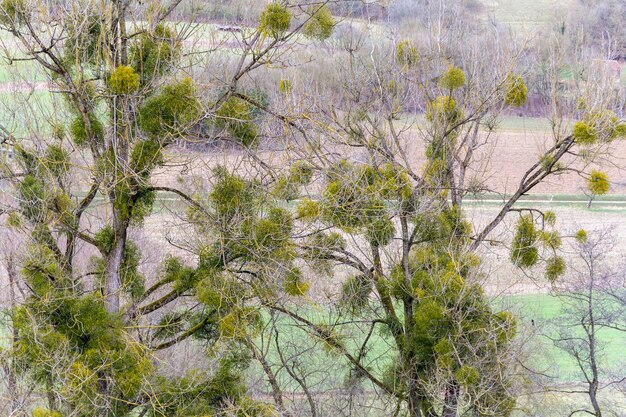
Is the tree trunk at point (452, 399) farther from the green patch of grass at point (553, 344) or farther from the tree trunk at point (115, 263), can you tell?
the green patch of grass at point (553, 344)

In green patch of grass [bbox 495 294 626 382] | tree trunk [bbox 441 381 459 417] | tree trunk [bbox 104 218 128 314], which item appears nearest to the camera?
tree trunk [bbox 104 218 128 314]

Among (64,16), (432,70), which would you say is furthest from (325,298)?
(64,16)

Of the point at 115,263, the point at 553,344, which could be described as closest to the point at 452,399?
the point at 115,263

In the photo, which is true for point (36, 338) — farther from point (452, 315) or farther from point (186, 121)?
point (452, 315)

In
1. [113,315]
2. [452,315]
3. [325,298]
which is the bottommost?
[325,298]

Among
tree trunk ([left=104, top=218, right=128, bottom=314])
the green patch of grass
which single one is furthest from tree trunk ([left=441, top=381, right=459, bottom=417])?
the green patch of grass

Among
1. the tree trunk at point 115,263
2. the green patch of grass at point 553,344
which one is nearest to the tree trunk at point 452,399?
the tree trunk at point 115,263

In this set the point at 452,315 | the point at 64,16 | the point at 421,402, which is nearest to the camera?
the point at 64,16

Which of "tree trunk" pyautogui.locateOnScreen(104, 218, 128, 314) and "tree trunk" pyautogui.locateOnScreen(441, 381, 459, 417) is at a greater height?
"tree trunk" pyautogui.locateOnScreen(104, 218, 128, 314)

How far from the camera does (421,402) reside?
1054 centimetres

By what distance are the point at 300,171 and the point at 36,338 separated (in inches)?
138

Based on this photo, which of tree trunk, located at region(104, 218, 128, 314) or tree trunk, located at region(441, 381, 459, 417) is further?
tree trunk, located at region(441, 381, 459, 417)

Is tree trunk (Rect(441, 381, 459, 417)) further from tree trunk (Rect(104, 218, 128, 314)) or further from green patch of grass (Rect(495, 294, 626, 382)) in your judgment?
green patch of grass (Rect(495, 294, 626, 382))

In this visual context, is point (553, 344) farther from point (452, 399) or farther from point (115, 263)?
point (115, 263)
